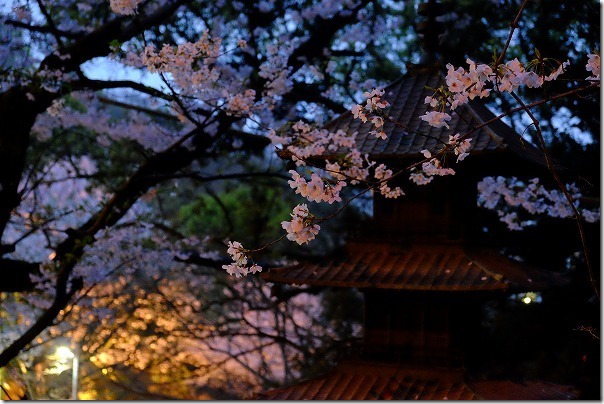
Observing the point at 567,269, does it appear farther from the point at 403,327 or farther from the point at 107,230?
the point at 107,230

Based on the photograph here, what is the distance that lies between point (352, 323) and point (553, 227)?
17.4 feet

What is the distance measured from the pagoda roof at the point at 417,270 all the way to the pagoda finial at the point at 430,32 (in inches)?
70.4

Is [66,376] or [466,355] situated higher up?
[66,376]

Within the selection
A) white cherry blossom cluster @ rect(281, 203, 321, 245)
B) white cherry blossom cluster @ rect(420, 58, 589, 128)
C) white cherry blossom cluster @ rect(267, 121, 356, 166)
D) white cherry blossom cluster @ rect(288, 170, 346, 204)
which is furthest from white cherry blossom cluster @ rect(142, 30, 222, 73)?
white cherry blossom cluster @ rect(420, 58, 589, 128)

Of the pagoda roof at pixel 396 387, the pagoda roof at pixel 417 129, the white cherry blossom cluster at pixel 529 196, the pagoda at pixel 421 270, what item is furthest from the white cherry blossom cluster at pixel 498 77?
the white cherry blossom cluster at pixel 529 196

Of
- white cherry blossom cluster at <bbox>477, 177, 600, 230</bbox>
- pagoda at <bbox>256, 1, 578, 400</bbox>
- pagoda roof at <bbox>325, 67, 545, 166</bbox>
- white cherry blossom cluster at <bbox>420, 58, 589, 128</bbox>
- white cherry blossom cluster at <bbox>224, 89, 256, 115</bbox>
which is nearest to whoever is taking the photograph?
white cherry blossom cluster at <bbox>420, 58, 589, 128</bbox>

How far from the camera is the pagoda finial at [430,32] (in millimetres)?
7211

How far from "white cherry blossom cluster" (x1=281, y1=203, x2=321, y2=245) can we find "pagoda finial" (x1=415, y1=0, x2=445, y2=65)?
12.6 feet

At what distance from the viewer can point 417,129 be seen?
21.2 feet

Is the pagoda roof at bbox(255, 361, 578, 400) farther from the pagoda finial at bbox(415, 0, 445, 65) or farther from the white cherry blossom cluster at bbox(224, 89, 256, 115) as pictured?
the pagoda finial at bbox(415, 0, 445, 65)

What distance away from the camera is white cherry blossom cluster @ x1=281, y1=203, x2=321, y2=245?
377 centimetres

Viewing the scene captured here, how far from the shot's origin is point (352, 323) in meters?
14.1

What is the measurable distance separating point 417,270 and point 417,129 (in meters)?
1.16

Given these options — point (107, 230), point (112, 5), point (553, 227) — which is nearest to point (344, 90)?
point (553, 227)
